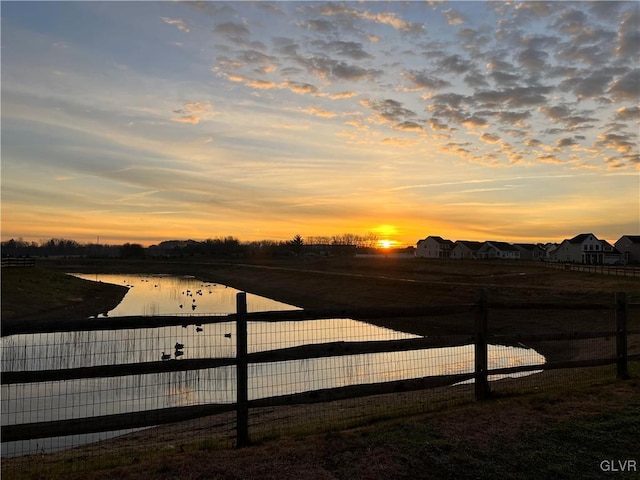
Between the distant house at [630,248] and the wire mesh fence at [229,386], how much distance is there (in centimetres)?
7899

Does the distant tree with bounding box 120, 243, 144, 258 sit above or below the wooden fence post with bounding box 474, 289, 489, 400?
above

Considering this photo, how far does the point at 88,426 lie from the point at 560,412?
6465mm

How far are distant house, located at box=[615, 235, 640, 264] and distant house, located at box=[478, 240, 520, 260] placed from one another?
893 inches

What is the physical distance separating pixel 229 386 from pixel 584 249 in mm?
92771

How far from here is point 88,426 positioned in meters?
5.43

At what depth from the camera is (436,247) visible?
123m

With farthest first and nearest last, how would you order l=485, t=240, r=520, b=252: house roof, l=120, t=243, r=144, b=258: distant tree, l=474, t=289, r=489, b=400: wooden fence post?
l=120, t=243, r=144, b=258: distant tree, l=485, t=240, r=520, b=252: house roof, l=474, t=289, r=489, b=400: wooden fence post

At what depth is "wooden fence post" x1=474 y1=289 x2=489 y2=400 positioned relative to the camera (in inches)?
313

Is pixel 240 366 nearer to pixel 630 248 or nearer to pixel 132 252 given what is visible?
pixel 630 248

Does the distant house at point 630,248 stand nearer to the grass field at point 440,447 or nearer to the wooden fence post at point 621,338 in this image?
the wooden fence post at point 621,338

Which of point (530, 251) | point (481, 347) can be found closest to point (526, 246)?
point (530, 251)

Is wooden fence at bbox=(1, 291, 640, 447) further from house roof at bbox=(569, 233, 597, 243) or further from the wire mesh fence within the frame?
house roof at bbox=(569, 233, 597, 243)

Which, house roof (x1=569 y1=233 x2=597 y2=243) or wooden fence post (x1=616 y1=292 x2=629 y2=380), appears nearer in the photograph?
wooden fence post (x1=616 y1=292 x2=629 y2=380)

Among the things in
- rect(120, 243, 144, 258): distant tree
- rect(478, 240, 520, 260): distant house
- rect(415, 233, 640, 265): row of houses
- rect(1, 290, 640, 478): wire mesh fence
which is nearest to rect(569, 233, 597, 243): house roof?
rect(415, 233, 640, 265): row of houses
